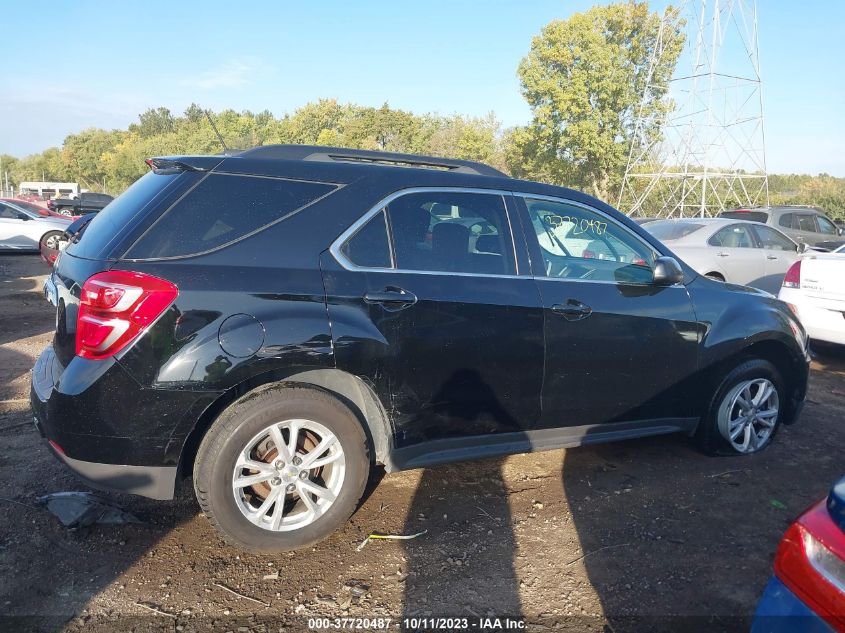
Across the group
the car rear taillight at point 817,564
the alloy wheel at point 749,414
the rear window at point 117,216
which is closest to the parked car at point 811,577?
the car rear taillight at point 817,564

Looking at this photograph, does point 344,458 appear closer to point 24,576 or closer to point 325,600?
point 325,600

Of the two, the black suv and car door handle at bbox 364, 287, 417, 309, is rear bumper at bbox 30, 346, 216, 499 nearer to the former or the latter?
the black suv

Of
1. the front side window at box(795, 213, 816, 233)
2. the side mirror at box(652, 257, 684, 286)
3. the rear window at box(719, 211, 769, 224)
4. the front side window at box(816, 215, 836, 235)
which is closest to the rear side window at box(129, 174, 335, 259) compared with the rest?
the side mirror at box(652, 257, 684, 286)

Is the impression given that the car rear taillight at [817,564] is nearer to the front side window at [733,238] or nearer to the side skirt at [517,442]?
the side skirt at [517,442]

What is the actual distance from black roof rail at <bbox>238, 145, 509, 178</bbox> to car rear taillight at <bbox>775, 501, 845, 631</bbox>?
2427mm

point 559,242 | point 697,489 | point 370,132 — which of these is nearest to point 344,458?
point 559,242

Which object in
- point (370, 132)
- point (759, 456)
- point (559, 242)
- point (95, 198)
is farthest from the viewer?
point (370, 132)

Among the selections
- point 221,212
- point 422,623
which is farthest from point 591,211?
point 422,623

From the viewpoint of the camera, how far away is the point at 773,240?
1023cm

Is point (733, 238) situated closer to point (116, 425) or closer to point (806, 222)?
point (806, 222)

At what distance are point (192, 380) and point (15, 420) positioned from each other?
2.68 meters

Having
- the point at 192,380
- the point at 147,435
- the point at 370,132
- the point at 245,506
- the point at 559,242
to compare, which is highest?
the point at 370,132

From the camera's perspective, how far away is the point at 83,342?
275 centimetres

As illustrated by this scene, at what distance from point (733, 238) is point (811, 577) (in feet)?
29.4
